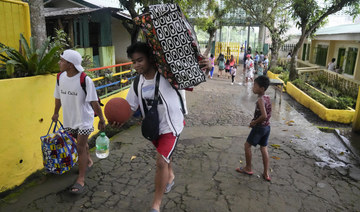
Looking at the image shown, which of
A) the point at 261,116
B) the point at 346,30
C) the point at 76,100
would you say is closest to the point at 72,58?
the point at 76,100

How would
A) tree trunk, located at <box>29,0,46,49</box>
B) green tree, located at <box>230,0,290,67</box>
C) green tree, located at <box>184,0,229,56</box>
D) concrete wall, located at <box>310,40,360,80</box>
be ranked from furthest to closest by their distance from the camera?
green tree, located at <box>184,0,229,56</box> < green tree, located at <box>230,0,290,67</box> < concrete wall, located at <box>310,40,360,80</box> < tree trunk, located at <box>29,0,46,49</box>

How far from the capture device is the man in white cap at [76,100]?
2941 mm

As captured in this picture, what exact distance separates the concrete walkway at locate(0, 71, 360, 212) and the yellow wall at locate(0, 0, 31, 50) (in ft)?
7.13

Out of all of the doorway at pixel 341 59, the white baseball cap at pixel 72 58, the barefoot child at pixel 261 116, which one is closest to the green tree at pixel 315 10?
the doorway at pixel 341 59

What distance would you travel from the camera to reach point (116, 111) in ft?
7.81

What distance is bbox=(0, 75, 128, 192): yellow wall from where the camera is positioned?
3.12 metres

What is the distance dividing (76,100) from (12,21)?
2.11m

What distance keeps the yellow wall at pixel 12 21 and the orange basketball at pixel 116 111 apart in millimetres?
2702

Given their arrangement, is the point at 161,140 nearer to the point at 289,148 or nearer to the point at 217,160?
the point at 217,160

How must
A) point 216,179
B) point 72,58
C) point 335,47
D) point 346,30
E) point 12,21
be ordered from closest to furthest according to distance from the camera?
point 72,58
point 216,179
point 12,21
point 346,30
point 335,47

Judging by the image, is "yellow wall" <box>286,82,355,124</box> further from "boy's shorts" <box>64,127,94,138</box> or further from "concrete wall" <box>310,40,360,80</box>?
"boy's shorts" <box>64,127,94,138</box>

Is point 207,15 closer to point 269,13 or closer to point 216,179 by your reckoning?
point 269,13

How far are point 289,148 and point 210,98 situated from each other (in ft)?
15.2

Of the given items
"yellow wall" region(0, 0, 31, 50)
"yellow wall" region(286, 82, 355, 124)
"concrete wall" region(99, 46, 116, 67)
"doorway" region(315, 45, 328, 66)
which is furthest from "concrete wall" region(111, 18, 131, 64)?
"doorway" region(315, 45, 328, 66)
